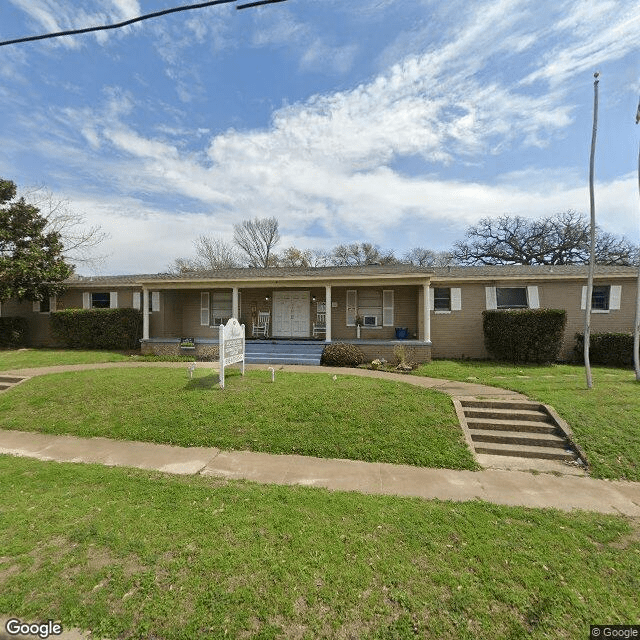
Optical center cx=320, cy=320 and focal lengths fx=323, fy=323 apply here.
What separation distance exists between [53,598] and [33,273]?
1757cm

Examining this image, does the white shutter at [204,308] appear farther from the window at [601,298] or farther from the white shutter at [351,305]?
the window at [601,298]

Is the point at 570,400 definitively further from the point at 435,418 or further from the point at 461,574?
the point at 461,574

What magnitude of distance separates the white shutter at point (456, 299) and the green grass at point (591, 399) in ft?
9.49

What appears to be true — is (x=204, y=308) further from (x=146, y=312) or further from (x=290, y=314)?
(x=290, y=314)

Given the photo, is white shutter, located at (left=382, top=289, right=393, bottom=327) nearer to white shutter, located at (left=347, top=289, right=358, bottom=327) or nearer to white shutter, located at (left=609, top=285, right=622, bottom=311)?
white shutter, located at (left=347, top=289, right=358, bottom=327)

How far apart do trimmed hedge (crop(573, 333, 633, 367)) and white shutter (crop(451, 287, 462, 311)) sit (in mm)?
4643

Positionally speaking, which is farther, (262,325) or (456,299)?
(262,325)

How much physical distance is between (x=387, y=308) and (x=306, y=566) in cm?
1214

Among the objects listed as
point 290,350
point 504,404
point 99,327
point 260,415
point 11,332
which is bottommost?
point 260,415

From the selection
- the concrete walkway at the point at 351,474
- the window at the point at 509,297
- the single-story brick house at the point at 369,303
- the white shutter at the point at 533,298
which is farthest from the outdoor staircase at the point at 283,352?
the white shutter at the point at 533,298

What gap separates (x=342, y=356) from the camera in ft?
38.1

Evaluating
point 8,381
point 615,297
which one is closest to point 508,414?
point 615,297

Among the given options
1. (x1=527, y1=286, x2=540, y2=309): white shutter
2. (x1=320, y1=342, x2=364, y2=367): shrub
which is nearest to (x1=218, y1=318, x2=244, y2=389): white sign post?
(x1=320, y1=342, x2=364, y2=367): shrub

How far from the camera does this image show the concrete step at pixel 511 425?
6.02m
